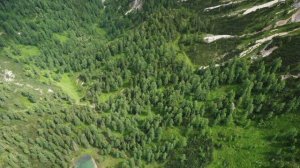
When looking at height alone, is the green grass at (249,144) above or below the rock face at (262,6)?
below

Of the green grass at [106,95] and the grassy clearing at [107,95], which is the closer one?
the grassy clearing at [107,95]

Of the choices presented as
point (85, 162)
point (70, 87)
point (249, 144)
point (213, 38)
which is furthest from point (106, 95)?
point (249, 144)

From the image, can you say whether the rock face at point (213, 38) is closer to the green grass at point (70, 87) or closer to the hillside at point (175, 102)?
the hillside at point (175, 102)

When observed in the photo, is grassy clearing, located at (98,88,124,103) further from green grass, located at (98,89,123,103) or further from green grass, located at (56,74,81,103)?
green grass, located at (56,74,81,103)

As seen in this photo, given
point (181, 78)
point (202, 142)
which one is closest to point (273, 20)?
point (181, 78)

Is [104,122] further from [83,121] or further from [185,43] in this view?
[185,43]

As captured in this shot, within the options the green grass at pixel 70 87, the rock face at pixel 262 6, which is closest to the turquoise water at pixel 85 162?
the green grass at pixel 70 87
